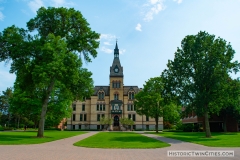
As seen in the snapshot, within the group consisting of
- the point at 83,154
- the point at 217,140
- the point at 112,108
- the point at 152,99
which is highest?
the point at 152,99

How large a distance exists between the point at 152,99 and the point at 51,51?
2969cm

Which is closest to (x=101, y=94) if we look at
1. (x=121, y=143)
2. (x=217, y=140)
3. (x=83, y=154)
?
(x=217, y=140)

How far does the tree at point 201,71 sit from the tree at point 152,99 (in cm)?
1574

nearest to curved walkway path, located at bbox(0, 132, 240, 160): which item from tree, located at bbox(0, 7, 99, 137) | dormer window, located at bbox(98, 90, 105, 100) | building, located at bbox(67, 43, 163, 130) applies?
tree, located at bbox(0, 7, 99, 137)

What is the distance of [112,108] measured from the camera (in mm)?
73938

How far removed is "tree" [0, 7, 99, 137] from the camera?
82.8 ft

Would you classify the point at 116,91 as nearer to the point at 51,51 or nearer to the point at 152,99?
the point at 152,99

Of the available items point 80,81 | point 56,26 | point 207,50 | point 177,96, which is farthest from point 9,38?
point 207,50

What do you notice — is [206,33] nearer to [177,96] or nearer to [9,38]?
[177,96]

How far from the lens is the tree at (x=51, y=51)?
25242 millimetres

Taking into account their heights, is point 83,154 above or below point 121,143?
above

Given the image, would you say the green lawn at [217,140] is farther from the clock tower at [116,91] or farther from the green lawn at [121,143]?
the clock tower at [116,91]

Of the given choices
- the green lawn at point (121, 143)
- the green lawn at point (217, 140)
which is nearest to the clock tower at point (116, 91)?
the green lawn at point (217, 140)

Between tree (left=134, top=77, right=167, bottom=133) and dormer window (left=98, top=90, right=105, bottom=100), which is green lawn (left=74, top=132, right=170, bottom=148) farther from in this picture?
dormer window (left=98, top=90, right=105, bottom=100)
